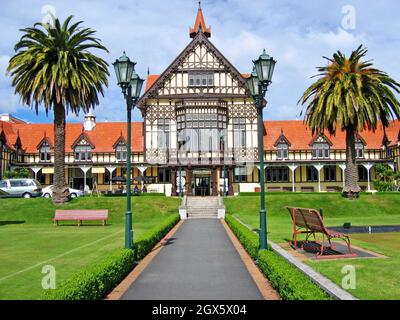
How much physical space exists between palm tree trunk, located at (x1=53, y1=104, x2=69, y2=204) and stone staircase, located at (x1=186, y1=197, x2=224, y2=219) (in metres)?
10.2

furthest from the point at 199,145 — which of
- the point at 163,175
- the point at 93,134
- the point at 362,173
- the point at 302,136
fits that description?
the point at 362,173

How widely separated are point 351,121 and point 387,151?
866 inches

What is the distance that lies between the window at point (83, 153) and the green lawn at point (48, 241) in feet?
57.6

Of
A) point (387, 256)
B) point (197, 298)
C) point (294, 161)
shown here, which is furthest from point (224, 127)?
point (197, 298)

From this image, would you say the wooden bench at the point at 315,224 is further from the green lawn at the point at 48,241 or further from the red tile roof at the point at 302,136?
the red tile roof at the point at 302,136

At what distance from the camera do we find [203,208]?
34.5 meters

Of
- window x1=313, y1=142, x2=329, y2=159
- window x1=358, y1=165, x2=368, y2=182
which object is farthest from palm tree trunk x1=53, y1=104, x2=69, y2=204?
window x1=358, y1=165, x2=368, y2=182

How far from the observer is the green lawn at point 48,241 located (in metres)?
10.7

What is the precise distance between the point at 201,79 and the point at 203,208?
54.2 ft

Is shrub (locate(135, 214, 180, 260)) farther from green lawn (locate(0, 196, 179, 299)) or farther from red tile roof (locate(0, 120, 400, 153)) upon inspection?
red tile roof (locate(0, 120, 400, 153))

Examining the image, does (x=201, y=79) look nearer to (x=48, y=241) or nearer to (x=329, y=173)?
(x=329, y=173)

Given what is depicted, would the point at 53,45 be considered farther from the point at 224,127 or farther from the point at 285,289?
the point at 285,289

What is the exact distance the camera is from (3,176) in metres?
47.2
